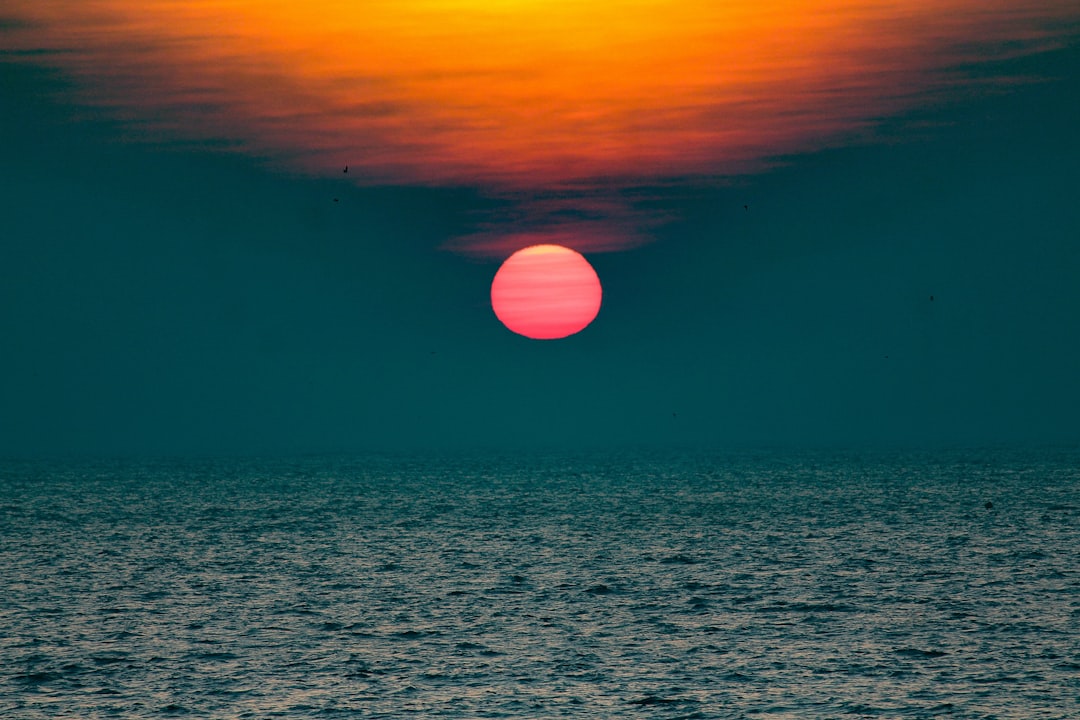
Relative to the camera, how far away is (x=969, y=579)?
5666 cm

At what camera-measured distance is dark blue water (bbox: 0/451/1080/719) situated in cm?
3148

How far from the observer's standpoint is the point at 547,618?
4447 cm

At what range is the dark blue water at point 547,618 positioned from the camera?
31.5 m

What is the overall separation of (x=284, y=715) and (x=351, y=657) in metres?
7.41

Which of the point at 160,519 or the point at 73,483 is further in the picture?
the point at 73,483

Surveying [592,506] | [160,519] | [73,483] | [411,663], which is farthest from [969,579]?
[73,483]

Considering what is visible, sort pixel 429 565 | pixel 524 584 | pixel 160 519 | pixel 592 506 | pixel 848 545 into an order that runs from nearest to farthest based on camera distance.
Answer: pixel 524 584 → pixel 429 565 → pixel 848 545 → pixel 160 519 → pixel 592 506

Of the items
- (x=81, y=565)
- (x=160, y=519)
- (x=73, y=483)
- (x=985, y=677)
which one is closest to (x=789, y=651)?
(x=985, y=677)

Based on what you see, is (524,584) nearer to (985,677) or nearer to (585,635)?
(585,635)

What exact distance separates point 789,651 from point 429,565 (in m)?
30.4

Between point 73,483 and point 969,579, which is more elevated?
point 969,579

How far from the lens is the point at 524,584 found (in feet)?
181

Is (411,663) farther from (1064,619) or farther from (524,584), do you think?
(1064,619)

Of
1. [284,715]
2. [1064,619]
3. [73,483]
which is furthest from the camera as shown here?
[73,483]
